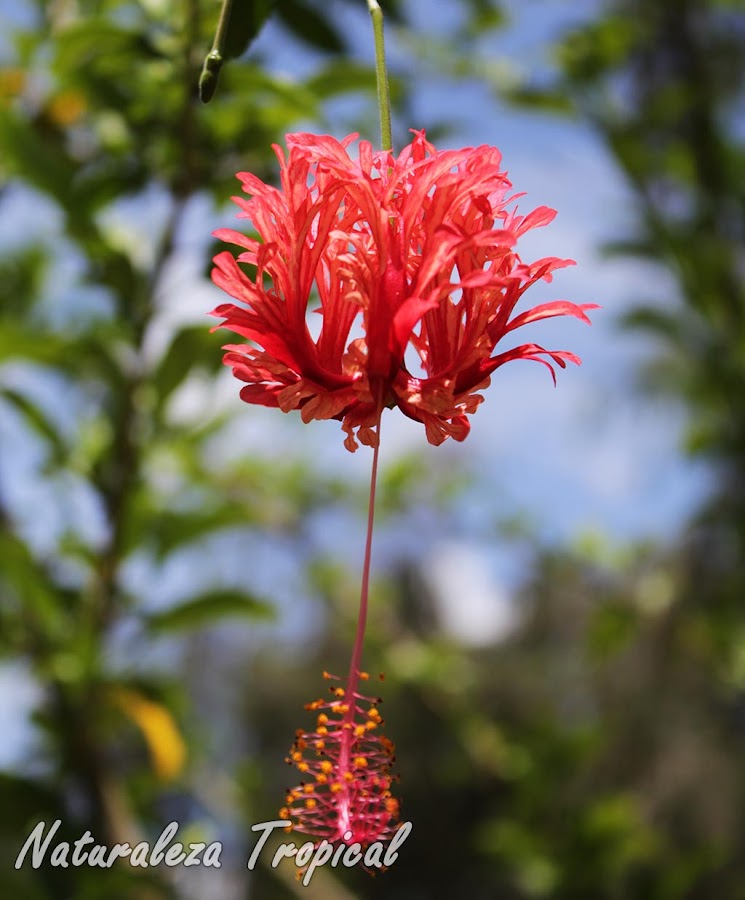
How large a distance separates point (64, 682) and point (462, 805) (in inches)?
116

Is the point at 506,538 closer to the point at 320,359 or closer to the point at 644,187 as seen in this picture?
the point at 644,187

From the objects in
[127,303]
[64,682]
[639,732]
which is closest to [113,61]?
[127,303]

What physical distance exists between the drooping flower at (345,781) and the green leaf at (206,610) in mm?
711

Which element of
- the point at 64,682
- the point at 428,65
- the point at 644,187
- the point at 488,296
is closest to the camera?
the point at 488,296

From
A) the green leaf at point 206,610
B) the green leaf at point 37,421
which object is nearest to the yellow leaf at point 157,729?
the green leaf at point 206,610

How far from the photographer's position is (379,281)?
0.62 metres

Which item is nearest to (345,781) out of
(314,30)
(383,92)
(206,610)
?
(383,92)

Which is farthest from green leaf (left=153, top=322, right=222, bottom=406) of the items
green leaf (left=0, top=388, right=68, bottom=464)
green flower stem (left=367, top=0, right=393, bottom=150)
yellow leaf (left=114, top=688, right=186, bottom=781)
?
green flower stem (left=367, top=0, right=393, bottom=150)

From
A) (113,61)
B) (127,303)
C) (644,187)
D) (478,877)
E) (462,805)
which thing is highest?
(644,187)

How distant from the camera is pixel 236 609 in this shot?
4.51ft

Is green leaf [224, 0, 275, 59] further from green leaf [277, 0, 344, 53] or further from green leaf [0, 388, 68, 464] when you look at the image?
green leaf [0, 388, 68, 464]

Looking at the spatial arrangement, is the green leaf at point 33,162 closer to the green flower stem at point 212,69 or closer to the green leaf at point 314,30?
the green leaf at point 314,30

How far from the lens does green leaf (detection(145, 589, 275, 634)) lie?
1371 mm

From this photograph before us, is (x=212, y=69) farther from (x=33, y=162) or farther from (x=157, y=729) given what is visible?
(x=157, y=729)
